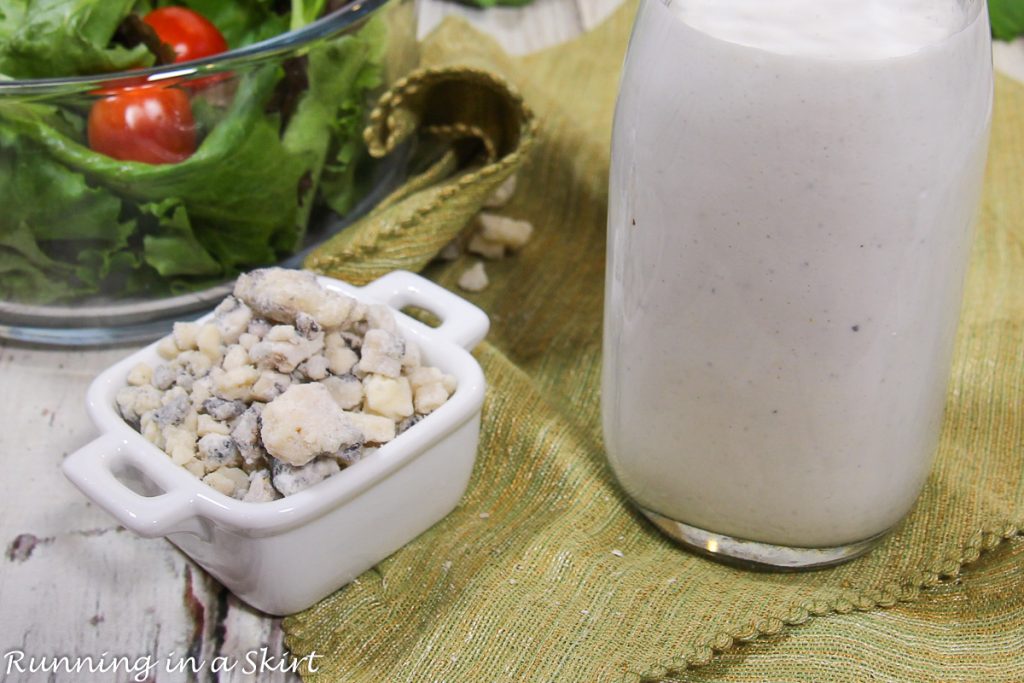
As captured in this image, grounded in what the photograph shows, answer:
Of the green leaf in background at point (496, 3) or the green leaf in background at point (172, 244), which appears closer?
the green leaf in background at point (172, 244)

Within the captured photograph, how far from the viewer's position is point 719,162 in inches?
29.3

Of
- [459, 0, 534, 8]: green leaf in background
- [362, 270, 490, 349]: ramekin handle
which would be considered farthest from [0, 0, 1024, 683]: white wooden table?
[459, 0, 534, 8]: green leaf in background

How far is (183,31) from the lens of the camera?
1251 mm

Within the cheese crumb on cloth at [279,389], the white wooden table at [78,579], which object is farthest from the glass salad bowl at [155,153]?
the cheese crumb on cloth at [279,389]

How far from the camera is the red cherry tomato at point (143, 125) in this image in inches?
43.2

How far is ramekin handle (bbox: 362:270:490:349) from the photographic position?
99 centimetres

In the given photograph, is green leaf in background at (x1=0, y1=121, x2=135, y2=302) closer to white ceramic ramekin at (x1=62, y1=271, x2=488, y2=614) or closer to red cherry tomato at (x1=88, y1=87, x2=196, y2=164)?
red cherry tomato at (x1=88, y1=87, x2=196, y2=164)

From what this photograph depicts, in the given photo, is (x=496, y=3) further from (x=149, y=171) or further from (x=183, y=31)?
(x=149, y=171)

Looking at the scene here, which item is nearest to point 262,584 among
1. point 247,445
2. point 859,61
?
point 247,445

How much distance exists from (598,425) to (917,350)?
34 cm

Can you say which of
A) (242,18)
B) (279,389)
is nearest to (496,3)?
(242,18)

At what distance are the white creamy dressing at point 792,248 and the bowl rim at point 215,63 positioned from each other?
41 cm

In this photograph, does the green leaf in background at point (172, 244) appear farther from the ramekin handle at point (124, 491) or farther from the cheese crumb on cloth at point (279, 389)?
the ramekin handle at point (124, 491)

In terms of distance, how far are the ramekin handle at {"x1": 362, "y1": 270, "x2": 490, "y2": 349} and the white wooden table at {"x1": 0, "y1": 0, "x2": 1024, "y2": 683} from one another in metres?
0.26
